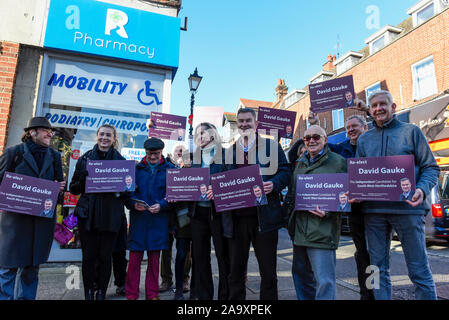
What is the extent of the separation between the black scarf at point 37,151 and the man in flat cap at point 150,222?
1014 millimetres

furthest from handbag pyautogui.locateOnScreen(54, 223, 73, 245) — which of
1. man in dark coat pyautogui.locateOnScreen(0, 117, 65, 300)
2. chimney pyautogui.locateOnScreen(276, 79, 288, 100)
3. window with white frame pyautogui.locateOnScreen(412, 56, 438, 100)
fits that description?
chimney pyautogui.locateOnScreen(276, 79, 288, 100)

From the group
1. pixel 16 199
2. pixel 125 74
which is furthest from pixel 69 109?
pixel 16 199

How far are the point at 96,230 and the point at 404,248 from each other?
3090 mm

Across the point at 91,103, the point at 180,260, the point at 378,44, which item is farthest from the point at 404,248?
the point at 378,44

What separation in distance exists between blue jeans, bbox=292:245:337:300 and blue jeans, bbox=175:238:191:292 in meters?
1.40

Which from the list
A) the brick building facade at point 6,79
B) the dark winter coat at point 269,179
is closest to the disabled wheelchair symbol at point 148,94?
the brick building facade at point 6,79

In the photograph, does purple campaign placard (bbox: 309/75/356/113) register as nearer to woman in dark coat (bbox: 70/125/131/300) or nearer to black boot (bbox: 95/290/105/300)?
woman in dark coat (bbox: 70/125/131/300)

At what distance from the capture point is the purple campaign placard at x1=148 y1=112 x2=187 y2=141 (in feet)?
15.8

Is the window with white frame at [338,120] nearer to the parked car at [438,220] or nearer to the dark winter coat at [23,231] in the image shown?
the parked car at [438,220]

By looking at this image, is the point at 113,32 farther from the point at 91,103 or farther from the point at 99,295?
the point at 99,295

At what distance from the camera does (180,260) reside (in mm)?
3410

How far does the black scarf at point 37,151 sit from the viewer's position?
292 cm

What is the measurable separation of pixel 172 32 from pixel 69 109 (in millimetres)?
2572
